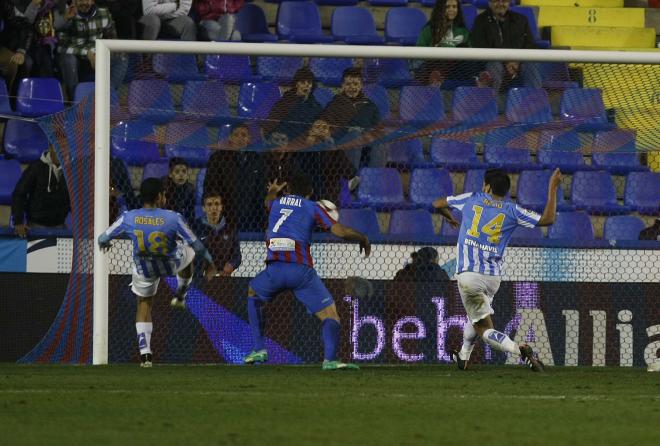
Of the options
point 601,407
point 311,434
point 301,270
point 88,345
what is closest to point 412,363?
point 301,270

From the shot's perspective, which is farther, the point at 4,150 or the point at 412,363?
the point at 4,150

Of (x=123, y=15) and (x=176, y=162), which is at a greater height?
(x=123, y=15)

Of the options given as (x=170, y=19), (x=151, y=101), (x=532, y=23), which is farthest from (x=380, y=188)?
(x=532, y=23)

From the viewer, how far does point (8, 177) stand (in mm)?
14016

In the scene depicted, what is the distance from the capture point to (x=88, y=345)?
40.0ft

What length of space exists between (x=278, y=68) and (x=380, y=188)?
4.95ft

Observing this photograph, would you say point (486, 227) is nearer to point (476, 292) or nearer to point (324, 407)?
point (476, 292)

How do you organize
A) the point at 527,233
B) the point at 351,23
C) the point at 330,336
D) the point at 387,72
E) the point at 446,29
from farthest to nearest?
1. the point at 351,23
2. the point at 446,29
3. the point at 527,233
4. the point at 387,72
5. the point at 330,336

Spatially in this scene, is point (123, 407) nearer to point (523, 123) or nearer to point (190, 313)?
point (190, 313)

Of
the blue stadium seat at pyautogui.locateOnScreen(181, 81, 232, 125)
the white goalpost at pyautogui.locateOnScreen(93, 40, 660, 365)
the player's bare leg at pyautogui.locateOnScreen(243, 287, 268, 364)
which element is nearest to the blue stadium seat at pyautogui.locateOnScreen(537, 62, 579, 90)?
the white goalpost at pyautogui.locateOnScreen(93, 40, 660, 365)

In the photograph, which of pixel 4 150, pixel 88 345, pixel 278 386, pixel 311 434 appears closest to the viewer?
pixel 311 434

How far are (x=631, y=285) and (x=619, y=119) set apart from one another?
1525mm

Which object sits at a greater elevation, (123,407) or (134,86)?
(134,86)

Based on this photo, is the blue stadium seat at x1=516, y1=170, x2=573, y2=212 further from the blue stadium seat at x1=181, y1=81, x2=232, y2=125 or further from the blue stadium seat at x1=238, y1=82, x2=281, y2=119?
the blue stadium seat at x1=181, y1=81, x2=232, y2=125
